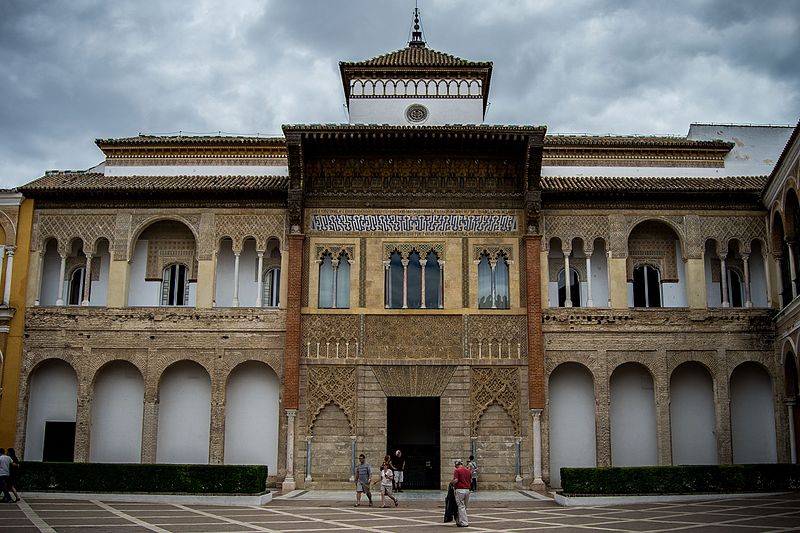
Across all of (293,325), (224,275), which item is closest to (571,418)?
(293,325)

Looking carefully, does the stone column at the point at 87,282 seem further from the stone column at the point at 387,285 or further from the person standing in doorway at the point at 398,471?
the person standing in doorway at the point at 398,471

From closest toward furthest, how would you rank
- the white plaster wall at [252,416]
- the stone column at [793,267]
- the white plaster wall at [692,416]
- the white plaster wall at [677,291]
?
the stone column at [793,267]
the white plaster wall at [252,416]
the white plaster wall at [692,416]
the white plaster wall at [677,291]

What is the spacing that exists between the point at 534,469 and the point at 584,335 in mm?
4059

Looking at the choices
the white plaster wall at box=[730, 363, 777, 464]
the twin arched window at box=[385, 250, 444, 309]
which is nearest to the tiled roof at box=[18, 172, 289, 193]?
the twin arched window at box=[385, 250, 444, 309]

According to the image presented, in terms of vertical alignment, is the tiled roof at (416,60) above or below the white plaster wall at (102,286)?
above

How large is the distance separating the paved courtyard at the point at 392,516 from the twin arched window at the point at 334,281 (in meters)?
5.87

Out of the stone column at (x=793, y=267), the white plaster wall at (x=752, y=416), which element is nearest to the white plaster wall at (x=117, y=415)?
the white plaster wall at (x=752, y=416)

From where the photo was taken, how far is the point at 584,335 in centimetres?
2464

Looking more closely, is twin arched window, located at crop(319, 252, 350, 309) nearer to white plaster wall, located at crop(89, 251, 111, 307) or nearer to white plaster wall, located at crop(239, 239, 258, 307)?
white plaster wall, located at crop(239, 239, 258, 307)

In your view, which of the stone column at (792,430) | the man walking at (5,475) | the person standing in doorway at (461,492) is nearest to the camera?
the person standing in doorway at (461,492)

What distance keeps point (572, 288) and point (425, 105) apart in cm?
760

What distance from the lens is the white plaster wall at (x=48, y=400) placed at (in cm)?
2470

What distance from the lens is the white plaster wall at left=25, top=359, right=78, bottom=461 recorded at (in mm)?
24703

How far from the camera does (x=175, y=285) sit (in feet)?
84.8
